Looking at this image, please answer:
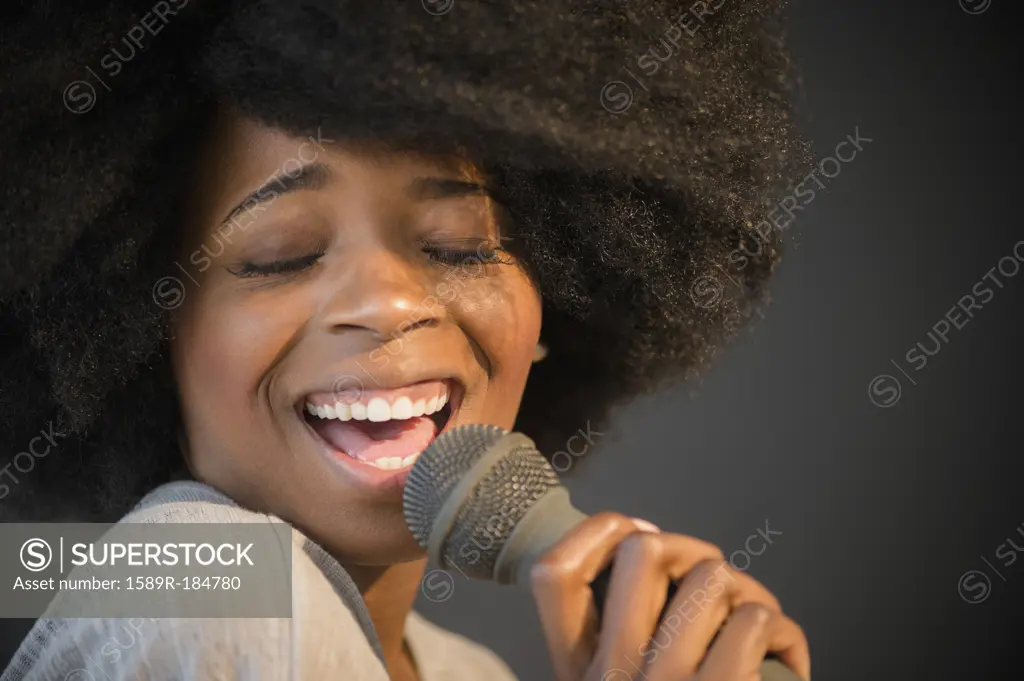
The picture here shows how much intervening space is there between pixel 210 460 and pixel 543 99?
0.54 metres

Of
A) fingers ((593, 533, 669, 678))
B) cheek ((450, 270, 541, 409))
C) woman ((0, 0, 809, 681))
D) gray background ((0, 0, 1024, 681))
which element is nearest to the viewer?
fingers ((593, 533, 669, 678))

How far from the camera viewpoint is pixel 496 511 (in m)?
0.91

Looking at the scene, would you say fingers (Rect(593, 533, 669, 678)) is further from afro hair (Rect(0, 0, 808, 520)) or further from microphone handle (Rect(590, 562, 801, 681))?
afro hair (Rect(0, 0, 808, 520))

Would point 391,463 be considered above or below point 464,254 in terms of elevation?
below

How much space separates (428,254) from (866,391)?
1.06 metres

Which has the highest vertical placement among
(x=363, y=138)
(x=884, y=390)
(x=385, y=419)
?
(x=363, y=138)

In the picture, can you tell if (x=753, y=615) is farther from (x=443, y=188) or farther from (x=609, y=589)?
(x=443, y=188)

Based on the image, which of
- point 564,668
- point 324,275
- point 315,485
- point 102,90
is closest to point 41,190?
point 102,90

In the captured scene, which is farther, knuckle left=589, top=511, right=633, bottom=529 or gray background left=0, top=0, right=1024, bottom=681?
gray background left=0, top=0, right=1024, bottom=681

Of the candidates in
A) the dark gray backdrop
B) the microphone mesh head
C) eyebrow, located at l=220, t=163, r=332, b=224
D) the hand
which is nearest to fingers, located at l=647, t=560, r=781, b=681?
the hand

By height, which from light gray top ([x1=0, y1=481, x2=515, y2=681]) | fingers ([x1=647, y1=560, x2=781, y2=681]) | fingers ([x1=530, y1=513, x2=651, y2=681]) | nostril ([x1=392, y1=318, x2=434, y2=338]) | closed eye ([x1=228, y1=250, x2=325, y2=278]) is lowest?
light gray top ([x1=0, y1=481, x2=515, y2=681])

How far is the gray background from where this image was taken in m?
1.82

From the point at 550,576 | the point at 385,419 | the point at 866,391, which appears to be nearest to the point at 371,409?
the point at 385,419

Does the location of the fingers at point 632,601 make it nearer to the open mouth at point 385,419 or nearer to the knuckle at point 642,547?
the knuckle at point 642,547
